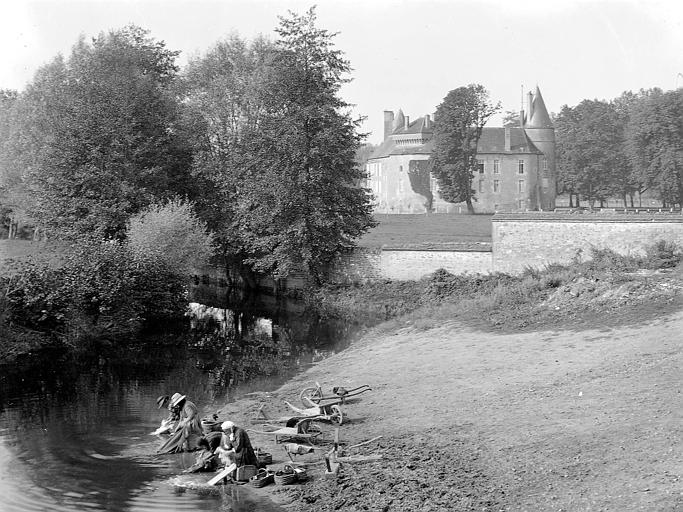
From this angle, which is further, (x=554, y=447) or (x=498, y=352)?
(x=498, y=352)

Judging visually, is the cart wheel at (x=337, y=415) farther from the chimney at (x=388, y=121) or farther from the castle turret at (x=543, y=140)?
the chimney at (x=388, y=121)

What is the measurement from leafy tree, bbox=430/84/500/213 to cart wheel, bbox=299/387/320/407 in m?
56.7

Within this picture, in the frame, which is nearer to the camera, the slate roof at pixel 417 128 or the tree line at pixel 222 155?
the tree line at pixel 222 155

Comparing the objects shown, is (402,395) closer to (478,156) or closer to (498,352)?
(498,352)

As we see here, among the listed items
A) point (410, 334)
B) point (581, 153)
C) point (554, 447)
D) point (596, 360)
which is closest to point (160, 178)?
point (410, 334)

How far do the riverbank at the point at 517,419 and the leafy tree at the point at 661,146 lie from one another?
4663 centimetres

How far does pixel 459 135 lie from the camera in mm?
77938

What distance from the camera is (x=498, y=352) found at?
987 inches

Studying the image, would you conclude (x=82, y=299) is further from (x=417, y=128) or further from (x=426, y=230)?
(x=417, y=128)

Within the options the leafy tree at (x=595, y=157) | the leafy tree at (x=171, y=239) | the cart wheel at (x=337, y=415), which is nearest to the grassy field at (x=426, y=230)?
the leafy tree at (x=595, y=157)

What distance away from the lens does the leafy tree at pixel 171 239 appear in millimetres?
38625

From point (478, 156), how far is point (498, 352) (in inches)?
2722

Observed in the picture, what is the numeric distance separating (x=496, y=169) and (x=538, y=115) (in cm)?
857

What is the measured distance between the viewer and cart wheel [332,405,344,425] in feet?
62.9
